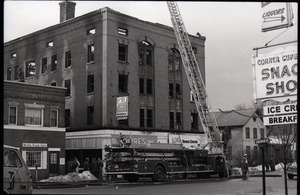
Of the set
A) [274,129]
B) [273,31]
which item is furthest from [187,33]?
[274,129]

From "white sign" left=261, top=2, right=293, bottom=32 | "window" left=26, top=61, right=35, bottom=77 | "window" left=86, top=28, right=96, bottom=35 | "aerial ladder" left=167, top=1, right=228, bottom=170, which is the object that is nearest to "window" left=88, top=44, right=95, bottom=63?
"window" left=86, top=28, right=96, bottom=35

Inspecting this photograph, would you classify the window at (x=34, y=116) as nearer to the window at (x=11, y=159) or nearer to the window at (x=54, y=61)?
the window at (x=11, y=159)

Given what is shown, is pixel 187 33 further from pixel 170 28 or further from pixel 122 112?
pixel 122 112

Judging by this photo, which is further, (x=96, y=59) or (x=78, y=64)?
(x=96, y=59)

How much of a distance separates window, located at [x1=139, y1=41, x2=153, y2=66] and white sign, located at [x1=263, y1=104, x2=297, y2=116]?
3.90 metres

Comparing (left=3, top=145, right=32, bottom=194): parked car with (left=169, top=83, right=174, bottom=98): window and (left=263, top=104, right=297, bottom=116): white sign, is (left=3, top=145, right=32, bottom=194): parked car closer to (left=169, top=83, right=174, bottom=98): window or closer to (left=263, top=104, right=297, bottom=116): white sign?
(left=169, top=83, right=174, bottom=98): window

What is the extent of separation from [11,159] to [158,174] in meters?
14.6

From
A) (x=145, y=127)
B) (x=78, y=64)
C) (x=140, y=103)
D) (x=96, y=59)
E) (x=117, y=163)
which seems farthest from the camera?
(x=117, y=163)

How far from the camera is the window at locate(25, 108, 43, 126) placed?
855cm

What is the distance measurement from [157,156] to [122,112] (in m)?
5.39

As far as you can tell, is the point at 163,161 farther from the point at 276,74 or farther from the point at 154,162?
the point at 276,74

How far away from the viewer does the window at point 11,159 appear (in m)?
7.66

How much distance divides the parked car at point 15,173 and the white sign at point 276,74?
14.3ft

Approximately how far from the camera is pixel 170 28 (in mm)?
8641
